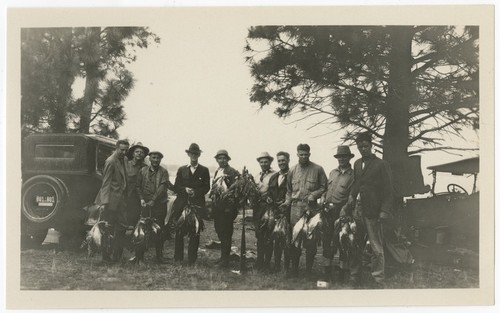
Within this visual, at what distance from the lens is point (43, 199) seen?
5.79 m

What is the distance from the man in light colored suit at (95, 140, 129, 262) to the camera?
5.74 meters

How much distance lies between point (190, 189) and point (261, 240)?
3.24ft

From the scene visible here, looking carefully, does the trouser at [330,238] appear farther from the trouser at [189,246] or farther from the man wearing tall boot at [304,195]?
the trouser at [189,246]

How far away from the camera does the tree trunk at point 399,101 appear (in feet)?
19.1

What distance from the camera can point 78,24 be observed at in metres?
5.80

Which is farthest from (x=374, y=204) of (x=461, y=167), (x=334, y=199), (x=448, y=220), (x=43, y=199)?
(x=43, y=199)

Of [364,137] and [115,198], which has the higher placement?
[364,137]

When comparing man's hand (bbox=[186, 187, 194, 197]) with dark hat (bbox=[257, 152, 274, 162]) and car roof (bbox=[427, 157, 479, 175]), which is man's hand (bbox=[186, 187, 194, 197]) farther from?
car roof (bbox=[427, 157, 479, 175])

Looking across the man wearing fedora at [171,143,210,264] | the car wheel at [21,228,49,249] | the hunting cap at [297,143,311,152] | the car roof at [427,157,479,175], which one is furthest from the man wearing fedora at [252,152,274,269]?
the car wheel at [21,228,49,249]

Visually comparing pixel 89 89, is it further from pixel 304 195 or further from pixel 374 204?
pixel 374 204

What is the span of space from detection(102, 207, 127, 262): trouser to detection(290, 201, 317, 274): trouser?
195 cm

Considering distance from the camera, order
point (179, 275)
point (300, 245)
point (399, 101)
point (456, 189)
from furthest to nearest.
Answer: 1. point (456, 189)
2. point (399, 101)
3. point (179, 275)
4. point (300, 245)

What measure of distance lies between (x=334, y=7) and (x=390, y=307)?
3.48 metres
